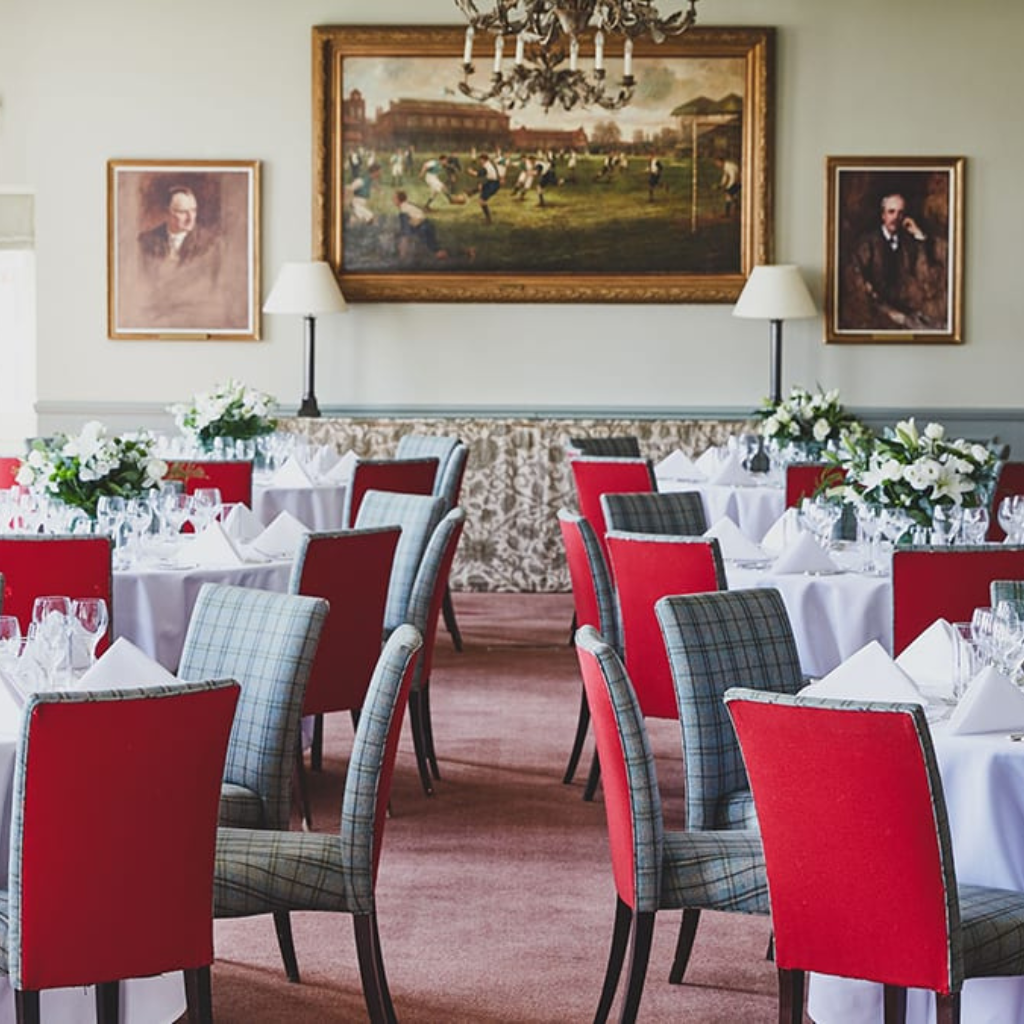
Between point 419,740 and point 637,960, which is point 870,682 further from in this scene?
point 419,740

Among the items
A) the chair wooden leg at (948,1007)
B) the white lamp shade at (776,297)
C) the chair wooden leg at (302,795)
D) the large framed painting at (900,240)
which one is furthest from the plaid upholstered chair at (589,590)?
the large framed painting at (900,240)

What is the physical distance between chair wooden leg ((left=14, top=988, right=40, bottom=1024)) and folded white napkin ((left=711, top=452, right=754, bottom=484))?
19.2 ft

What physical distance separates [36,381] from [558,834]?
639 centimetres

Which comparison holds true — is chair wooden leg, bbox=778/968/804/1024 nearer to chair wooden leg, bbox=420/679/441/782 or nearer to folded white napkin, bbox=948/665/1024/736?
folded white napkin, bbox=948/665/1024/736

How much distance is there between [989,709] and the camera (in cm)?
329

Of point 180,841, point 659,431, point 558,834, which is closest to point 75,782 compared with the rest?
point 180,841

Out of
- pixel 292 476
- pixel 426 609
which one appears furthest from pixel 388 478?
pixel 426 609

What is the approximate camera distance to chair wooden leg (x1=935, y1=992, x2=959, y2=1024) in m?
2.87

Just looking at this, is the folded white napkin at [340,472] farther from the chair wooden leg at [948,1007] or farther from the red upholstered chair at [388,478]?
the chair wooden leg at [948,1007]

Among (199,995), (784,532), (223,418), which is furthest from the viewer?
(223,418)

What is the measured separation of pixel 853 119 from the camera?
10406 mm

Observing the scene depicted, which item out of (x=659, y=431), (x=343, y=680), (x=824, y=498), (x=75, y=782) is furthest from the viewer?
(x=659, y=431)

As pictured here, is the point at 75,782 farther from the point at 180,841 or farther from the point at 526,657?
the point at 526,657

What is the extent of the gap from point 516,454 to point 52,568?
18.5 ft
